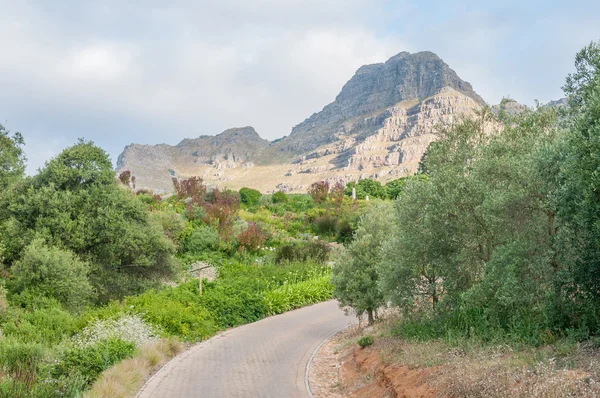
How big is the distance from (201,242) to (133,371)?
1487 cm

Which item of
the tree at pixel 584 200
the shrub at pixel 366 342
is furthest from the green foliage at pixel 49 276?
the tree at pixel 584 200

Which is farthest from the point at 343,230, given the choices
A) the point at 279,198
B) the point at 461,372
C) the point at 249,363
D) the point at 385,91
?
the point at 385,91

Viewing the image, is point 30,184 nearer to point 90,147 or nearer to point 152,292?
point 90,147

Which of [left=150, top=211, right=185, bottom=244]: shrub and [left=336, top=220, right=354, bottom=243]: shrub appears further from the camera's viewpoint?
[left=336, top=220, right=354, bottom=243]: shrub

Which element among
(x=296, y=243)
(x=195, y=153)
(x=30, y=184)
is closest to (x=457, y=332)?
(x=30, y=184)

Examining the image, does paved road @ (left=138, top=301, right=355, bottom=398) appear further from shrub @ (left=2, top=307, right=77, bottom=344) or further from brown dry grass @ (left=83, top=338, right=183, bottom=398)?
shrub @ (left=2, top=307, right=77, bottom=344)

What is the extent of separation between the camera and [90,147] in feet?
56.4

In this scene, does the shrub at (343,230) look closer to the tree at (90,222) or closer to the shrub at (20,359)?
the tree at (90,222)

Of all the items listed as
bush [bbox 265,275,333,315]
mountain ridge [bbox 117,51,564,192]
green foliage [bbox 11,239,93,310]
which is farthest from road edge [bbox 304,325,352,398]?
mountain ridge [bbox 117,51,564,192]

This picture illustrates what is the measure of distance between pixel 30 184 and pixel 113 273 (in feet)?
13.8

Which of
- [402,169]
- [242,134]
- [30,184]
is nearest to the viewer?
[30,184]

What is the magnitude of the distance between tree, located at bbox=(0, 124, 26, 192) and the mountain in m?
56.9

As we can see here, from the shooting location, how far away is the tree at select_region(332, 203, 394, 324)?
13.9 meters

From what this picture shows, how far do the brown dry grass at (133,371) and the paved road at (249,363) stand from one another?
239mm
